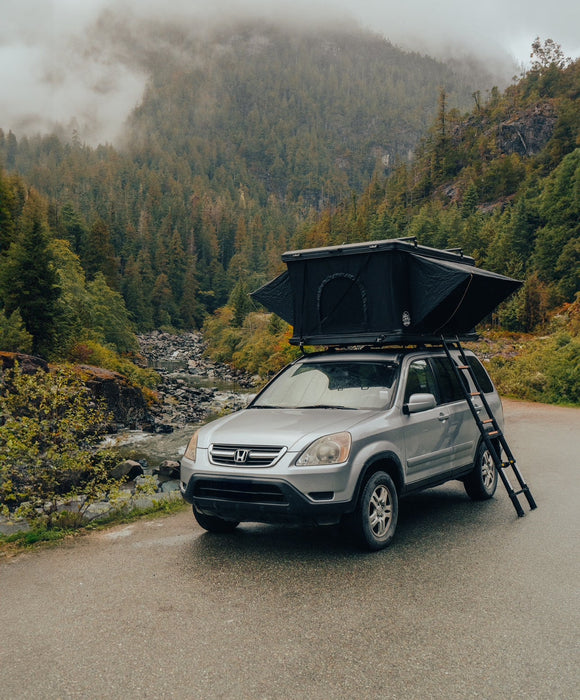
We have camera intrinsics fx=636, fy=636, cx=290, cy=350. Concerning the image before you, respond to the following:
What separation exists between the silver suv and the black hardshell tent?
0.92 ft

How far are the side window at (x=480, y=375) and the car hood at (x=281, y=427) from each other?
2.69 metres

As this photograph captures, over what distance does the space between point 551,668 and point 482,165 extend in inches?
4563

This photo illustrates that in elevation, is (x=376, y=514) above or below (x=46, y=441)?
below

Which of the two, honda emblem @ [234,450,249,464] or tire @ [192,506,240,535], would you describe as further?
tire @ [192,506,240,535]

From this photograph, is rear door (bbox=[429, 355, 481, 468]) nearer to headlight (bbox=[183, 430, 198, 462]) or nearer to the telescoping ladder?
the telescoping ladder

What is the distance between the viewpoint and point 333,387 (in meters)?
7.12

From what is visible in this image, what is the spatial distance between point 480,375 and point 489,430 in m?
0.95

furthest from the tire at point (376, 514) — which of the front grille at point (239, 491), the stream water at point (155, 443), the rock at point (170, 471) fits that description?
the rock at point (170, 471)

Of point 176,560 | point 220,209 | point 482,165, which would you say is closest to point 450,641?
point 176,560

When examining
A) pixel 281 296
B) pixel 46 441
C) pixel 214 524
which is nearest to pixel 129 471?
pixel 46 441

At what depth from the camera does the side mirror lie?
259 inches

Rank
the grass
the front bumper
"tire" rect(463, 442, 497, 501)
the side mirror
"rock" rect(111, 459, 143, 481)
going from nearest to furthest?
the front bumper
the side mirror
the grass
"tire" rect(463, 442, 497, 501)
"rock" rect(111, 459, 143, 481)

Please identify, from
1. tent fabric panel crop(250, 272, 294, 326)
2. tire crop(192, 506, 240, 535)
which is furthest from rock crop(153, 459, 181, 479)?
tire crop(192, 506, 240, 535)

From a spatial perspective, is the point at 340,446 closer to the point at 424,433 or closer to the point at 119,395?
the point at 424,433
